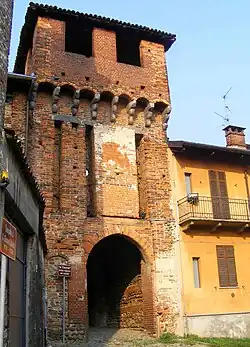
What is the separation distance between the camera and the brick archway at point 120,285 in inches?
677

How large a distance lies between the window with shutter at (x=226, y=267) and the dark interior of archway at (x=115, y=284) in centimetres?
325

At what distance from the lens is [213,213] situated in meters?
18.2

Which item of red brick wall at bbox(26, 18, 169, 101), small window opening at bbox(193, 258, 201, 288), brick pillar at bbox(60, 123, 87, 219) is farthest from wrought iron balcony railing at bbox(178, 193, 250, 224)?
red brick wall at bbox(26, 18, 169, 101)

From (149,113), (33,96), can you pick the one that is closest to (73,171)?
(33,96)

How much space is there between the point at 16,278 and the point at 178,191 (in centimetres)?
1135

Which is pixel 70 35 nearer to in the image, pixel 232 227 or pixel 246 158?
pixel 246 158

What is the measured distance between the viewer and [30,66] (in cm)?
1925

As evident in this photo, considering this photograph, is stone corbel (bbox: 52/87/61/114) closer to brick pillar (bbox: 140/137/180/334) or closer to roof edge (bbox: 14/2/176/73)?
roof edge (bbox: 14/2/176/73)

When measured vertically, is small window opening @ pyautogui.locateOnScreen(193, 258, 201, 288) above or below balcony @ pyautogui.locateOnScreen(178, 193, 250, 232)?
below

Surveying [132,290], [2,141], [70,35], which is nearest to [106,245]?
[132,290]

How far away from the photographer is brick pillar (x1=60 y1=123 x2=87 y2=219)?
54.2 feet

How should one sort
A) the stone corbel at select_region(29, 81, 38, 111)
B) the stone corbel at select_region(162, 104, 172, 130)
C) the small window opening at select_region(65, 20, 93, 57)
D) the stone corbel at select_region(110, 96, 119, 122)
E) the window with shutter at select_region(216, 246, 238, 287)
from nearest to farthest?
the stone corbel at select_region(29, 81, 38, 111), the window with shutter at select_region(216, 246, 238, 287), the stone corbel at select_region(110, 96, 119, 122), the stone corbel at select_region(162, 104, 172, 130), the small window opening at select_region(65, 20, 93, 57)

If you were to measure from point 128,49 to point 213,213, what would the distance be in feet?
29.7

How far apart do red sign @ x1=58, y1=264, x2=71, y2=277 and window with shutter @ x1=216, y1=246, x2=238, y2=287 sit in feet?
20.3
